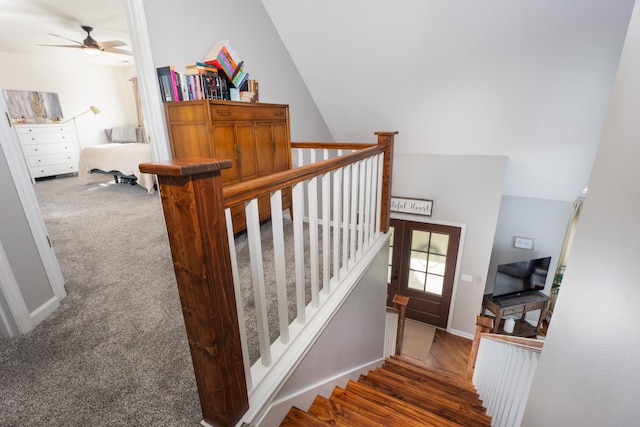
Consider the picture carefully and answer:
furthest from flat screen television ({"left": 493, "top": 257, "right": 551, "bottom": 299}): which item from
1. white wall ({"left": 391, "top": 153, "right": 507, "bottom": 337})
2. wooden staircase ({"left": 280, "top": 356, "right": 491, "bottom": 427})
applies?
wooden staircase ({"left": 280, "top": 356, "right": 491, "bottom": 427})

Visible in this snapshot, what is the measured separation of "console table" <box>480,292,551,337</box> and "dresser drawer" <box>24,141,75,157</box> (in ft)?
26.9

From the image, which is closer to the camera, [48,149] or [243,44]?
[243,44]

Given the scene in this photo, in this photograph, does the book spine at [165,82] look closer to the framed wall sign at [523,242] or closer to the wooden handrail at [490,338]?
the wooden handrail at [490,338]

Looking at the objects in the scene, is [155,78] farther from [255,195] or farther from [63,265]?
[255,195]

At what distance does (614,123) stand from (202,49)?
259cm

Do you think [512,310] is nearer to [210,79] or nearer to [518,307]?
[518,307]

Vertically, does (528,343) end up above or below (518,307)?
above

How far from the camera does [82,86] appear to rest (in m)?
6.13

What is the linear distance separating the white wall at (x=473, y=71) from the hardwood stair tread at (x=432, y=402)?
295 centimetres

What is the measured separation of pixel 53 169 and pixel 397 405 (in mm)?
6950

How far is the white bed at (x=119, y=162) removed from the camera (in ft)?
13.8

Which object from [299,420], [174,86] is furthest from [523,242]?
[174,86]

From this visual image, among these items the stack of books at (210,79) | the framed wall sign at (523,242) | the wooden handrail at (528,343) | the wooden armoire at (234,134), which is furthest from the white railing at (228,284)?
the framed wall sign at (523,242)

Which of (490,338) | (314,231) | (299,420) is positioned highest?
(314,231)
